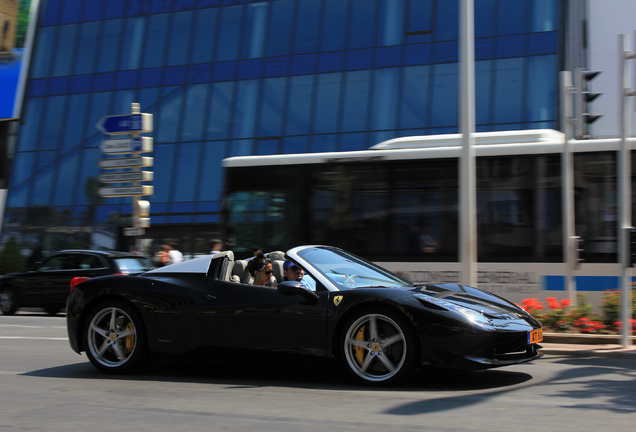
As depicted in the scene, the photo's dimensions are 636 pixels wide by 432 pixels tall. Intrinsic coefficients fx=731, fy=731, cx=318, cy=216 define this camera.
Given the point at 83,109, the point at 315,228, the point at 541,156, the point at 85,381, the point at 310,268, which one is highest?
the point at 83,109

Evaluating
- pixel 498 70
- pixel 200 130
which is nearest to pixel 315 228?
pixel 498 70

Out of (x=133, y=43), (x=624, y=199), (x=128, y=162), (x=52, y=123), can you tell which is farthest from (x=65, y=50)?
(x=624, y=199)

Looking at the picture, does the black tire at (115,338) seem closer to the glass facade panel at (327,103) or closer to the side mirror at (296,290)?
the side mirror at (296,290)

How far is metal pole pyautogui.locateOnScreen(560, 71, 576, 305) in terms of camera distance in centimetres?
1102

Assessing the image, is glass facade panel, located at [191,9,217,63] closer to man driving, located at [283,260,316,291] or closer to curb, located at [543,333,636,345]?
curb, located at [543,333,636,345]

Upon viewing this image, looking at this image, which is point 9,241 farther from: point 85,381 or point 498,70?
point 85,381

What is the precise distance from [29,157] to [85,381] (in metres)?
30.1

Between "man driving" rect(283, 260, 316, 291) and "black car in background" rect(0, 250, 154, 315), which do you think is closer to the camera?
"man driving" rect(283, 260, 316, 291)

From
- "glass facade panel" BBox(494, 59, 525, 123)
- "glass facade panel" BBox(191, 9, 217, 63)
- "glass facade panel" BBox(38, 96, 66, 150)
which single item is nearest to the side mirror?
"glass facade panel" BBox(494, 59, 525, 123)

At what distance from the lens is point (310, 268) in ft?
21.5

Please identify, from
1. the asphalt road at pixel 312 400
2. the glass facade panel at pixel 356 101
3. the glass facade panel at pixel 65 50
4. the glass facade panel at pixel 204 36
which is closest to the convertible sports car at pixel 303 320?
the asphalt road at pixel 312 400

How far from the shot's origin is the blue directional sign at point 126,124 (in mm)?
18359

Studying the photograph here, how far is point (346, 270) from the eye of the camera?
6.78m

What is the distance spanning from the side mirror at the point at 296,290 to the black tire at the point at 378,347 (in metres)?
0.39
